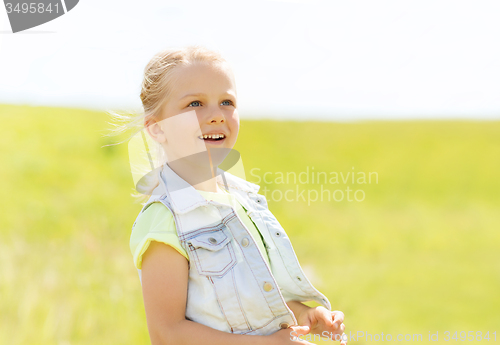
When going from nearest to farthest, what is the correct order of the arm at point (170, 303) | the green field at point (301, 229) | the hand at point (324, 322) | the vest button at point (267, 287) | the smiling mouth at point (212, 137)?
the arm at point (170, 303), the vest button at point (267, 287), the smiling mouth at point (212, 137), the hand at point (324, 322), the green field at point (301, 229)

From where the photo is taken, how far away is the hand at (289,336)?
5.36ft

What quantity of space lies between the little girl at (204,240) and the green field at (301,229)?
2.08ft

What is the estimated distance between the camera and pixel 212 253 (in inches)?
65.2

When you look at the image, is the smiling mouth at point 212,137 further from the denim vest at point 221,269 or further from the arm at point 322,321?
the arm at point 322,321

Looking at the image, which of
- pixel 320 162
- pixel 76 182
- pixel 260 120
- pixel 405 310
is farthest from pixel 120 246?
pixel 260 120

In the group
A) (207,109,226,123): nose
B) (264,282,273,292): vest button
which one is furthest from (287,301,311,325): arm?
(207,109,226,123): nose

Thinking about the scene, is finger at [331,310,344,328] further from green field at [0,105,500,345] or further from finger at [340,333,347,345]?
green field at [0,105,500,345]

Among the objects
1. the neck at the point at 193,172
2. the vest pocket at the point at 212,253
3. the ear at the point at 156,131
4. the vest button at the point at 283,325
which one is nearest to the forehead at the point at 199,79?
the ear at the point at 156,131

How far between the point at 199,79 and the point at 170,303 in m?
0.87

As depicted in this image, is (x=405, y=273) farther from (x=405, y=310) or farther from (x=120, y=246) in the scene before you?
(x=120, y=246)

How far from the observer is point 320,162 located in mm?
13664

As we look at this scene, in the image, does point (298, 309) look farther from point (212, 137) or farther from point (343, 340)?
point (212, 137)

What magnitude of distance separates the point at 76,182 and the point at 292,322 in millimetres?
7516

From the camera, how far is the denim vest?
5.31 feet
